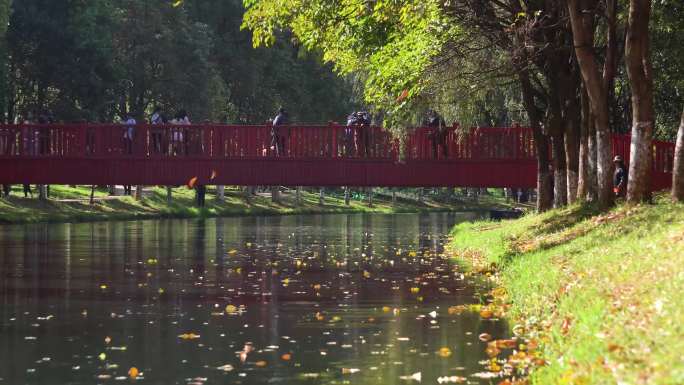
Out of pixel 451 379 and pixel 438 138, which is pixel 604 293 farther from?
pixel 438 138

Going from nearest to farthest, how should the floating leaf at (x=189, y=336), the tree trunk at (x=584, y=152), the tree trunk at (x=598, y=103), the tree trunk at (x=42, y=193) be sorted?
1. the floating leaf at (x=189, y=336)
2. the tree trunk at (x=598, y=103)
3. the tree trunk at (x=584, y=152)
4. the tree trunk at (x=42, y=193)

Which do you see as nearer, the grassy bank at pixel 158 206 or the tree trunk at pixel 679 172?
the tree trunk at pixel 679 172

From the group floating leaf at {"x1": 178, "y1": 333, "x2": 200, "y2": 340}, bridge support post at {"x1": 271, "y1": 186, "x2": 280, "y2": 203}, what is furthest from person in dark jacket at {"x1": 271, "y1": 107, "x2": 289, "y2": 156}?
bridge support post at {"x1": 271, "y1": 186, "x2": 280, "y2": 203}

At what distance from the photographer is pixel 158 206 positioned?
70125 millimetres

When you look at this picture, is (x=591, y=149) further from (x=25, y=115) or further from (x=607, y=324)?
(x=25, y=115)

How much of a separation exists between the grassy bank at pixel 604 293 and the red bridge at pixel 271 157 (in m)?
14.0

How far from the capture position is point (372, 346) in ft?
54.3

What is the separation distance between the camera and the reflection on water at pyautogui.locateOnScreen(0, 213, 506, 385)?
14786 mm

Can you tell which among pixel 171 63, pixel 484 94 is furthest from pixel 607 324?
pixel 171 63

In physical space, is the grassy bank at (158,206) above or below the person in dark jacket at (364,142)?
below

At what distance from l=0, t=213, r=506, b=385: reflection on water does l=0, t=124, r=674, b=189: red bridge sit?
5.85 meters

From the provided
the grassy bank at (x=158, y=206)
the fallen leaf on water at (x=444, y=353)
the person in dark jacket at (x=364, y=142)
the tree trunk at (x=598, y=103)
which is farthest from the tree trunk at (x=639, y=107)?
the grassy bank at (x=158, y=206)

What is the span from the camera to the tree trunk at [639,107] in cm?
2746

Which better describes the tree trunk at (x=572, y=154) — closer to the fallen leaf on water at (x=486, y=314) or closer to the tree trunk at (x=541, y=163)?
the tree trunk at (x=541, y=163)
